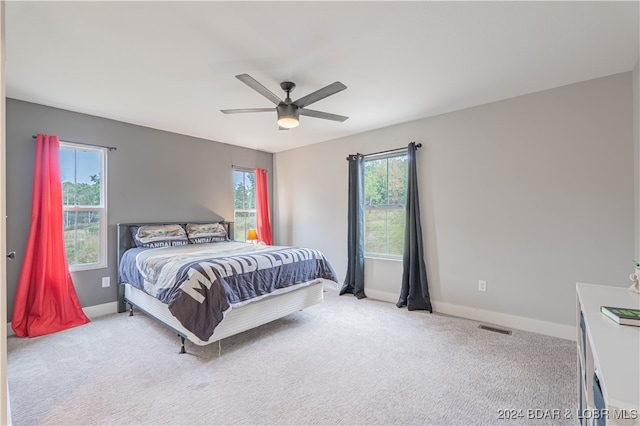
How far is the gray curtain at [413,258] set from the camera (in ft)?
11.9

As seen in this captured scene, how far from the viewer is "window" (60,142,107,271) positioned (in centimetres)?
342

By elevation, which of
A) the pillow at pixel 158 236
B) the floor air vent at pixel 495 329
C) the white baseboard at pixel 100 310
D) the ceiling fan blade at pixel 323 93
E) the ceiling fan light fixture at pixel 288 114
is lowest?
the floor air vent at pixel 495 329

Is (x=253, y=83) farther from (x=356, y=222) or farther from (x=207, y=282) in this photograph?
(x=356, y=222)

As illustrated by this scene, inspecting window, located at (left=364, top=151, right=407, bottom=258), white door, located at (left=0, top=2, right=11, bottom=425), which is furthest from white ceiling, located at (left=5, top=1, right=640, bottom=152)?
window, located at (left=364, top=151, right=407, bottom=258)

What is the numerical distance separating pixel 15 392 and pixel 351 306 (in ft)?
10.2

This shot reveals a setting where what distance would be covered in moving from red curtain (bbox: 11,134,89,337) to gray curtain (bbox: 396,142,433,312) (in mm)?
3762

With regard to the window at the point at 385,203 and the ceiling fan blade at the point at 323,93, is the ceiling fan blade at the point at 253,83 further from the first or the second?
the window at the point at 385,203

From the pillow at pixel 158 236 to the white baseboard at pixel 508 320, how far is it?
339cm

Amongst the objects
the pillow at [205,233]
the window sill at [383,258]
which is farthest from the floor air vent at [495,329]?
the pillow at [205,233]

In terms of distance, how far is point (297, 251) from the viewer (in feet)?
10.8

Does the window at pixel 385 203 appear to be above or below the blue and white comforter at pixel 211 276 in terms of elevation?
above

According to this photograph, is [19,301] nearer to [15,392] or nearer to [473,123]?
[15,392]

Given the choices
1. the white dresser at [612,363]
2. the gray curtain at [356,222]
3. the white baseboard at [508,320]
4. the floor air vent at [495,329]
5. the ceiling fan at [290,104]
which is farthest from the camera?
the gray curtain at [356,222]

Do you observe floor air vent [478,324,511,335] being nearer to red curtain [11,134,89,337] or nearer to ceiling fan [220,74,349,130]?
ceiling fan [220,74,349,130]
